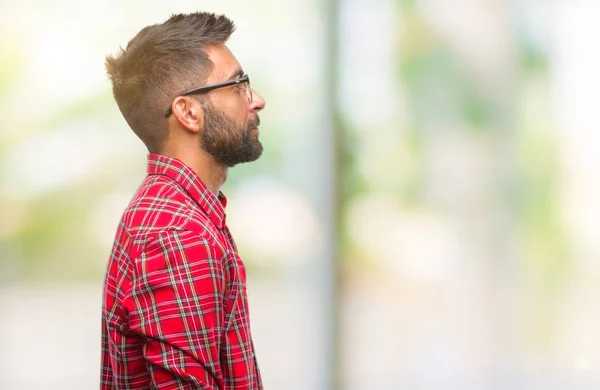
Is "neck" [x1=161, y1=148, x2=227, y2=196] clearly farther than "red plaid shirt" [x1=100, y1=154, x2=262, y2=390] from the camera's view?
Yes

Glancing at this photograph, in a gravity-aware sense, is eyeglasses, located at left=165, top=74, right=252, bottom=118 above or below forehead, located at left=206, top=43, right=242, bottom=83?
below

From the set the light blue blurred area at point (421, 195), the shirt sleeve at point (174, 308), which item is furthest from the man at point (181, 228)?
the light blue blurred area at point (421, 195)

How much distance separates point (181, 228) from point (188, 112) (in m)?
0.26

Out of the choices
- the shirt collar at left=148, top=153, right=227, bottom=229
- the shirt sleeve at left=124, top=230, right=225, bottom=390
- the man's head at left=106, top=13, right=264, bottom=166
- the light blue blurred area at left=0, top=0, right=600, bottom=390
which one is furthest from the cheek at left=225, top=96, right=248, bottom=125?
the light blue blurred area at left=0, top=0, right=600, bottom=390

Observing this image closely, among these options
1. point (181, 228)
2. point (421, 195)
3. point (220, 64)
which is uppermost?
point (220, 64)

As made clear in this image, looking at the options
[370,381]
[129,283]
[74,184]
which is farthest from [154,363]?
[370,381]

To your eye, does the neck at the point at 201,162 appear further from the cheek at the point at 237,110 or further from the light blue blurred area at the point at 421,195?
the light blue blurred area at the point at 421,195

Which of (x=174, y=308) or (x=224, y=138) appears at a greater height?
(x=224, y=138)

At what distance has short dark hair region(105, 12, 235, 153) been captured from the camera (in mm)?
1305

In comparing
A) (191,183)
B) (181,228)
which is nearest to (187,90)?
(191,183)

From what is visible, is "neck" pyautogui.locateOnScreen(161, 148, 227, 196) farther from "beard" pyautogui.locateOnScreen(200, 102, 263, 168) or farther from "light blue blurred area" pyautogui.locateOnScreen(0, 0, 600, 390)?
"light blue blurred area" pyautogui.locateOnScreen(0, 0, 600, 390)

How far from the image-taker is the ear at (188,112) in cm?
129

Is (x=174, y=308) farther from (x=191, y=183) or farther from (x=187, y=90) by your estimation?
(x=187, y=90)

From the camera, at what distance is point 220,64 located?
1.33 m
